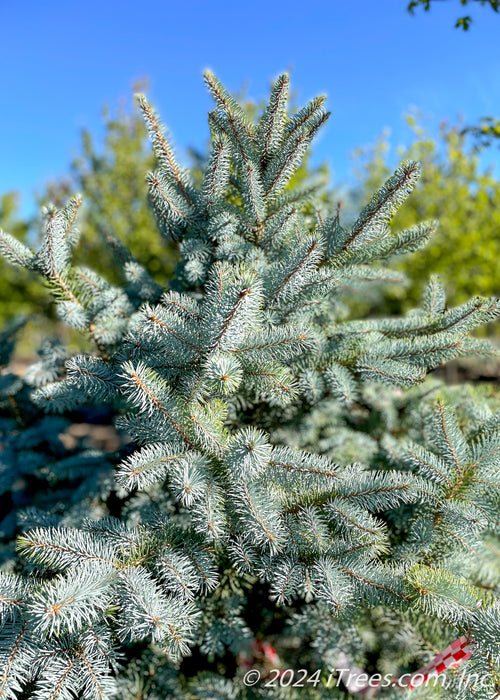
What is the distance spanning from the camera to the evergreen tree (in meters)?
1.06

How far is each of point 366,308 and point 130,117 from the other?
21.6ft

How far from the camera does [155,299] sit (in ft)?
5.47

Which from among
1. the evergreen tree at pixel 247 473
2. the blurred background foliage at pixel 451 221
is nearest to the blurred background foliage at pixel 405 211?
the blurred background foliage at pixel 451 221

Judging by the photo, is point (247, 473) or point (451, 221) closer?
point (247, 473)

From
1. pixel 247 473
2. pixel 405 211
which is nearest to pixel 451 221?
pixel 405 211

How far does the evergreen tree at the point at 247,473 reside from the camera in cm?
106

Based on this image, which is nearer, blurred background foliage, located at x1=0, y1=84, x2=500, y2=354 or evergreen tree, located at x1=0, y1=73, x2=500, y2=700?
evergreen tree, located at x1=0, y1=73, x2=500, y2=700

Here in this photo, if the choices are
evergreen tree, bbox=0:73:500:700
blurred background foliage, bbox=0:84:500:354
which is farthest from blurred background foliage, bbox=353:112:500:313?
evergreen tree, bbox=0:73:500:700

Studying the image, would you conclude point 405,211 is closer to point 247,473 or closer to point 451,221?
point 451,221

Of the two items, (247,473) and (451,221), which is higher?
(451,221)

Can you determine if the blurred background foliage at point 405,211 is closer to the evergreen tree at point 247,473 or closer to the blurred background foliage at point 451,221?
the blurred background foliage at point 451,221

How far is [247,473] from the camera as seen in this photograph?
108cm

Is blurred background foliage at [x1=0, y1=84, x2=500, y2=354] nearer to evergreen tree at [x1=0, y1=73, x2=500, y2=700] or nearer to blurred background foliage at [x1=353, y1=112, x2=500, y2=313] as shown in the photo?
blurred background foliage at [x1=353, y1=112, x2=500, y2=313]

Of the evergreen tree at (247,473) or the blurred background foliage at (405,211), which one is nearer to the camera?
the evergreen tree at (247,473)
